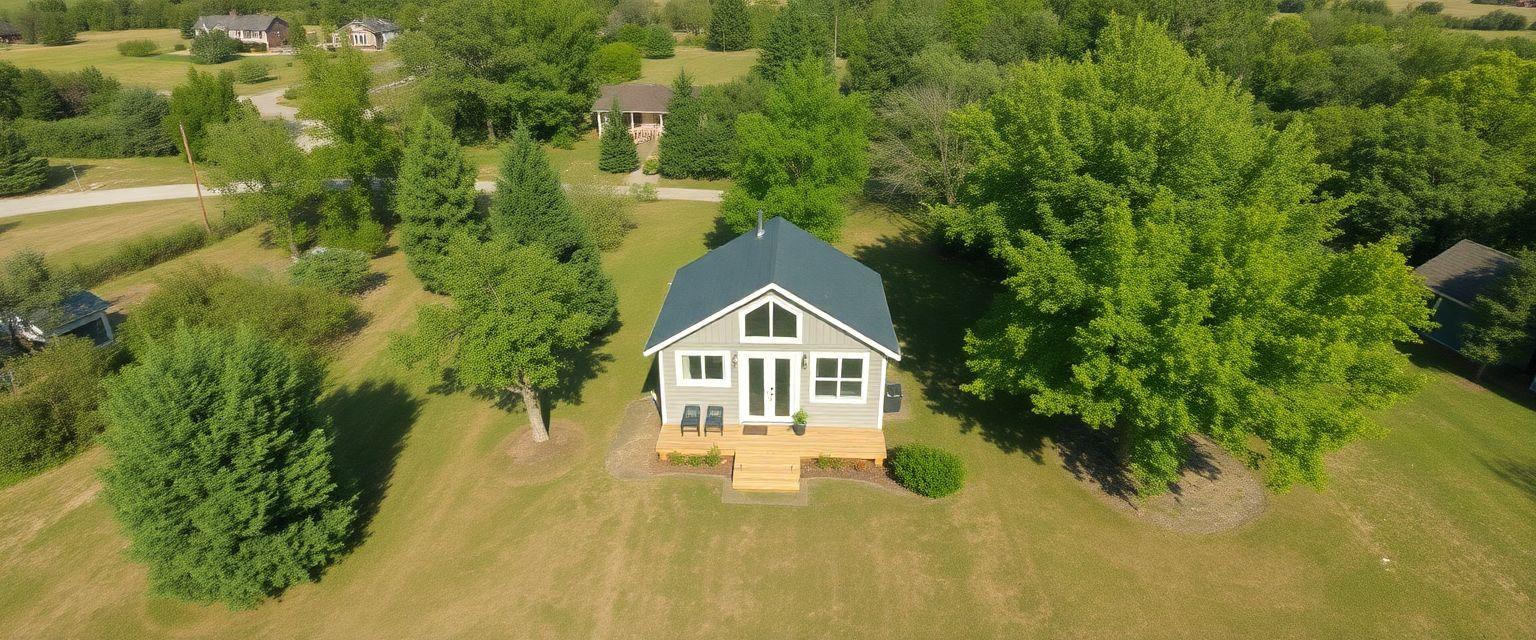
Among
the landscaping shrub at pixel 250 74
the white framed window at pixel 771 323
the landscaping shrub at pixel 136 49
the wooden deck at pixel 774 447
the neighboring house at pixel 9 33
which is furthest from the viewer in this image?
the neighboring house at pixel 9 33

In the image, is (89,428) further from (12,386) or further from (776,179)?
(776,179)

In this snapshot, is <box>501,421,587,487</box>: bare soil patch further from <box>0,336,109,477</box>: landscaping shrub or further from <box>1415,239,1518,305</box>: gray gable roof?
<box>1415,239,1518,305</box>: gray gable roof

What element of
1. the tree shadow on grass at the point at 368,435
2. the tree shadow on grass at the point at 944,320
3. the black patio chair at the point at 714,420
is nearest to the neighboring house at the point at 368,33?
the tree shadow on grass at the point at 368,435

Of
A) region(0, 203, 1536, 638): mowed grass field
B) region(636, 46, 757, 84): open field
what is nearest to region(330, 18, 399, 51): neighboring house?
region(636, 46, 757, 84): open field

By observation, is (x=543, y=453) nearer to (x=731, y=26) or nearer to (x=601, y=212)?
(x=601, y=212)

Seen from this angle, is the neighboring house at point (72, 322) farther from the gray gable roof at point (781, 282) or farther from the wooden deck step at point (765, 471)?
the wooden deck step at point (765, 471)

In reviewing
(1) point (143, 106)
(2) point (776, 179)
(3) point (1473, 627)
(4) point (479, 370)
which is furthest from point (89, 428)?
(1) point (143, 106)

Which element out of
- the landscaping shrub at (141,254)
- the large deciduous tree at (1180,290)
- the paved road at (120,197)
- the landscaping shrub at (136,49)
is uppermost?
the landscaping shrub at (136,49)
